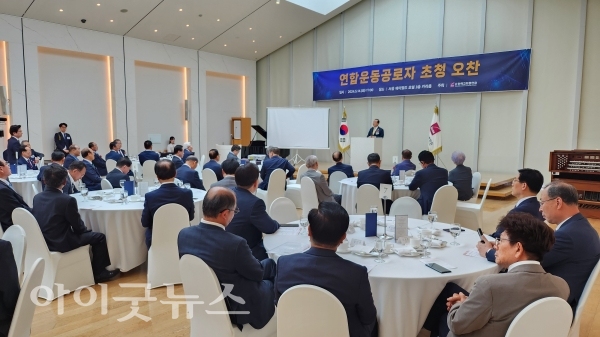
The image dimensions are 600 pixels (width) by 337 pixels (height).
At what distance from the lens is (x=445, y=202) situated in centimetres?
467

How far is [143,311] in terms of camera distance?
11.2ft

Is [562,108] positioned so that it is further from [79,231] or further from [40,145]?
[40,145]

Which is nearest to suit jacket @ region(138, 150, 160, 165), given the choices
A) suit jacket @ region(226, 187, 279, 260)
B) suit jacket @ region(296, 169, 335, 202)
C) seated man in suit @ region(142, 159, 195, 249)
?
suit jacket @ region(296, 169, 335, 202)

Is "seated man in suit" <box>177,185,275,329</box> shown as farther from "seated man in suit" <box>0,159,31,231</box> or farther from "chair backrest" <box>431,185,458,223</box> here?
"chair backrest" <box>431,185,458,223</box>

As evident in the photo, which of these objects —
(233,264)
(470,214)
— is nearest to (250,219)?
(233,264)

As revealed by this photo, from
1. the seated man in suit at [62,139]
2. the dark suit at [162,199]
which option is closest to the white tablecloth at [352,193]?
the dark suit at [162,199]

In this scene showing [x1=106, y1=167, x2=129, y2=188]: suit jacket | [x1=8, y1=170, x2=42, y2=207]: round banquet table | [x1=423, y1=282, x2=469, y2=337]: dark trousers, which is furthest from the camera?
[x1=8, y1=170, x2=42, y2=207]: round banquet table

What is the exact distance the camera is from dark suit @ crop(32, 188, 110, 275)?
3475mm

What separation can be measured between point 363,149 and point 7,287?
8500 mm

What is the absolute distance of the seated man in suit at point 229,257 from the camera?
83.4 inches

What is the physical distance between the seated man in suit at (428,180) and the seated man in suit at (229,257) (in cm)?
339

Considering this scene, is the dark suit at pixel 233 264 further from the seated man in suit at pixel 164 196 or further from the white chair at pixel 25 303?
the seated man in suit at pixel 164 196

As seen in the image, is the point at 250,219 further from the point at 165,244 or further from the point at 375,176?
the point at 375,176

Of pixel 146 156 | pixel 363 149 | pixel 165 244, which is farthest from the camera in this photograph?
pixel 363 149
